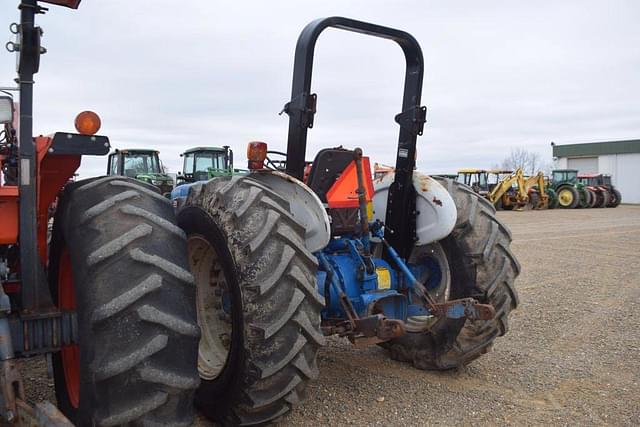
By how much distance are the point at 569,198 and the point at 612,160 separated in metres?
25.4

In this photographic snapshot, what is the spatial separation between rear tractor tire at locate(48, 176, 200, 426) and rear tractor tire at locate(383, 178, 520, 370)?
2.22m

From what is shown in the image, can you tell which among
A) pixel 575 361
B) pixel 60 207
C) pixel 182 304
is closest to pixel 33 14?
pixel 60 207

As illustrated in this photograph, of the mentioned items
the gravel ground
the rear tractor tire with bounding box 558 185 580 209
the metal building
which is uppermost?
the metal building

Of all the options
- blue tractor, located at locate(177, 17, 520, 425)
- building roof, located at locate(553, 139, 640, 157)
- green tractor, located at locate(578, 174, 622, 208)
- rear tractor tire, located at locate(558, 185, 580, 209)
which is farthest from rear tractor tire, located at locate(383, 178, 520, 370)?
building roof, located at locate(553, 139, 640, 157)

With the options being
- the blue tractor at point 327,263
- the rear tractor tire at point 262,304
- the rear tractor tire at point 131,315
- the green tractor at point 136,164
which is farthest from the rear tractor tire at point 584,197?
the rear tractor tire at point 131,315

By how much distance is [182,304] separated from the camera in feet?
7.82

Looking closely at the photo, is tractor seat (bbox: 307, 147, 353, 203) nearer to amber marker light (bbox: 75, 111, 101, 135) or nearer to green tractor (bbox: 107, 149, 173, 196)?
amber marker light (bbox: 75, 111, 101, 135)

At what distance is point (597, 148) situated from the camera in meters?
53.9

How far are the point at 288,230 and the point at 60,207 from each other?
3.90ft

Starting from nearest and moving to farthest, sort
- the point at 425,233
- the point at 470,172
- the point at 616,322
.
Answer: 1. the point at 425,233
2. the point at 616,322
3. the point at 470,172

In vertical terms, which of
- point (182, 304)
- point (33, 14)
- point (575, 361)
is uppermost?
point (33, 14)

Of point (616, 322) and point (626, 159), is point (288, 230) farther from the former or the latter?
point (626, 159)

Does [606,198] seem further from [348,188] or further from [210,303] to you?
[210,303]

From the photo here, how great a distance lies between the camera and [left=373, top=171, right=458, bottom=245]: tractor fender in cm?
412
